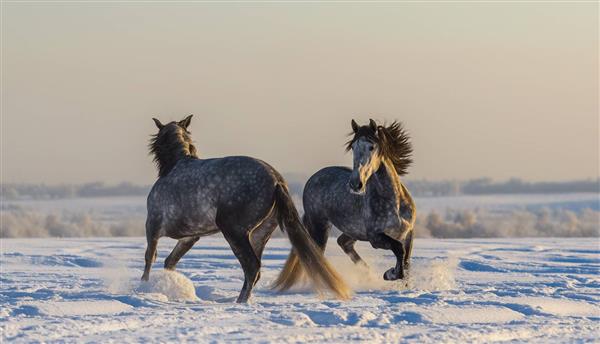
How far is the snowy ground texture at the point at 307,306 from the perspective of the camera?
6875 millimetres

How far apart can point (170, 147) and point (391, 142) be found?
2304mm

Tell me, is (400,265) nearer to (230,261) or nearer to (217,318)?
(217,318)

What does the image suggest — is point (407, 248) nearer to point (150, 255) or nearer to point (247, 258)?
point (247, 258)

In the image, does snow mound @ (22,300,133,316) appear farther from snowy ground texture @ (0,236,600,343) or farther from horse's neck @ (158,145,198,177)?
horse's neck @ (158,145,198,177)

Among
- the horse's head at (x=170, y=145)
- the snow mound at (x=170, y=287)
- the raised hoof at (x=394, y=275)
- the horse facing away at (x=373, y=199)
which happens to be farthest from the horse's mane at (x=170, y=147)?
the raised hoof at (x=394, y=275)

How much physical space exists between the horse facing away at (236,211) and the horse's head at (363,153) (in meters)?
0.66

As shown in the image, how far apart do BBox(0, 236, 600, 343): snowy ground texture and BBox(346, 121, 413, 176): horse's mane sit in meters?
1.18

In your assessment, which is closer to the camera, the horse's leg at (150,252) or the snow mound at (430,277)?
the horse's leg at (150,252)

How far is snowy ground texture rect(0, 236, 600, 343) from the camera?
22.6 feet

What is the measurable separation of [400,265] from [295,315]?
86.0 inches

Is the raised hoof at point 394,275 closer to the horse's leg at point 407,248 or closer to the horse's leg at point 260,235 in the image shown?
the horse's leg at point 407,248

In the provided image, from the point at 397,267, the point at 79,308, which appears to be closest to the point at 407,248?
the point at 397,267

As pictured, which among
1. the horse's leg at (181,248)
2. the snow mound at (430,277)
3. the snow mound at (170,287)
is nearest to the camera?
the snow mound at (170,287)

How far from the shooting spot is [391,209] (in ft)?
31.8
